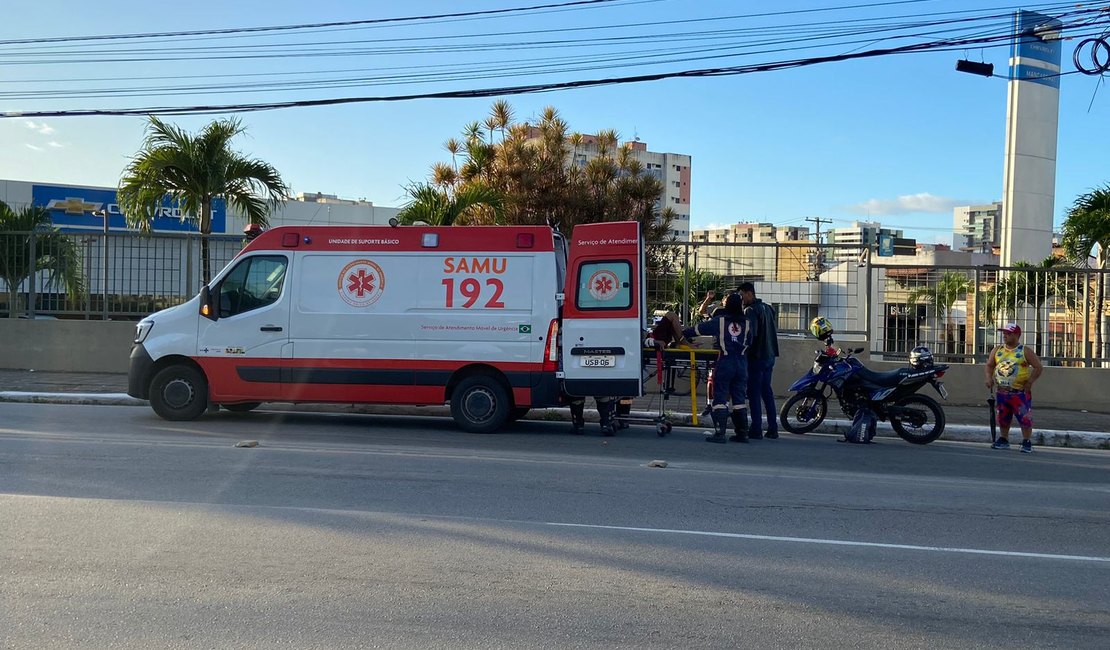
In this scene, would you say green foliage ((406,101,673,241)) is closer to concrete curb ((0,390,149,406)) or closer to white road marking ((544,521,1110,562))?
concrete curb ((0,390,149,406))

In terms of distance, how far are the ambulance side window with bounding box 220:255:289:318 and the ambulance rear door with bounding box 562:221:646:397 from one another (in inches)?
141

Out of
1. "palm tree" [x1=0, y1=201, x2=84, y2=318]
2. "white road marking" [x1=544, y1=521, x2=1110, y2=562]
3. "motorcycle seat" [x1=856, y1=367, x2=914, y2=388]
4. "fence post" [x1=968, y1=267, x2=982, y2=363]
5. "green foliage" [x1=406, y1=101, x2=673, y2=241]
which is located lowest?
"white road marking" [x1=544, y1=521, x2=1110, y2=562]

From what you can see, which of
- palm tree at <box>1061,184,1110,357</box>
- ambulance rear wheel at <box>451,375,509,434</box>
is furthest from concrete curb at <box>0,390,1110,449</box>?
palm tree at <box>1061,184,1110,357</box>

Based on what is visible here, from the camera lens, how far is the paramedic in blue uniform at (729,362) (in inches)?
454

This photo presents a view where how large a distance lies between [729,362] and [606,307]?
1.64 m

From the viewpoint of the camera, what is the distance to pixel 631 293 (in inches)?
440

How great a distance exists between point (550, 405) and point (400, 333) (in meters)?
1.98

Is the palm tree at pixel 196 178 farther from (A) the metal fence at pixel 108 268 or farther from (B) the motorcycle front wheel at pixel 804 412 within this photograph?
(B) the motorcycle front wheel at pixel 804 412

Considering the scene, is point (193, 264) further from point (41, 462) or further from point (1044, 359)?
point (1044, 359)

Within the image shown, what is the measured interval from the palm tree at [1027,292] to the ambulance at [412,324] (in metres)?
7.48

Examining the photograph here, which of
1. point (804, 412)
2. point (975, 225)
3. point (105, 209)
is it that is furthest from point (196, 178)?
point (975, 225)

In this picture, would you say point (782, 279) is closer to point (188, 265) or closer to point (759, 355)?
point (759, 355)

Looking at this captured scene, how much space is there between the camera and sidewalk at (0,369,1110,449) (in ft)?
42.4

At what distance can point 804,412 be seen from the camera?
41.8 ft
